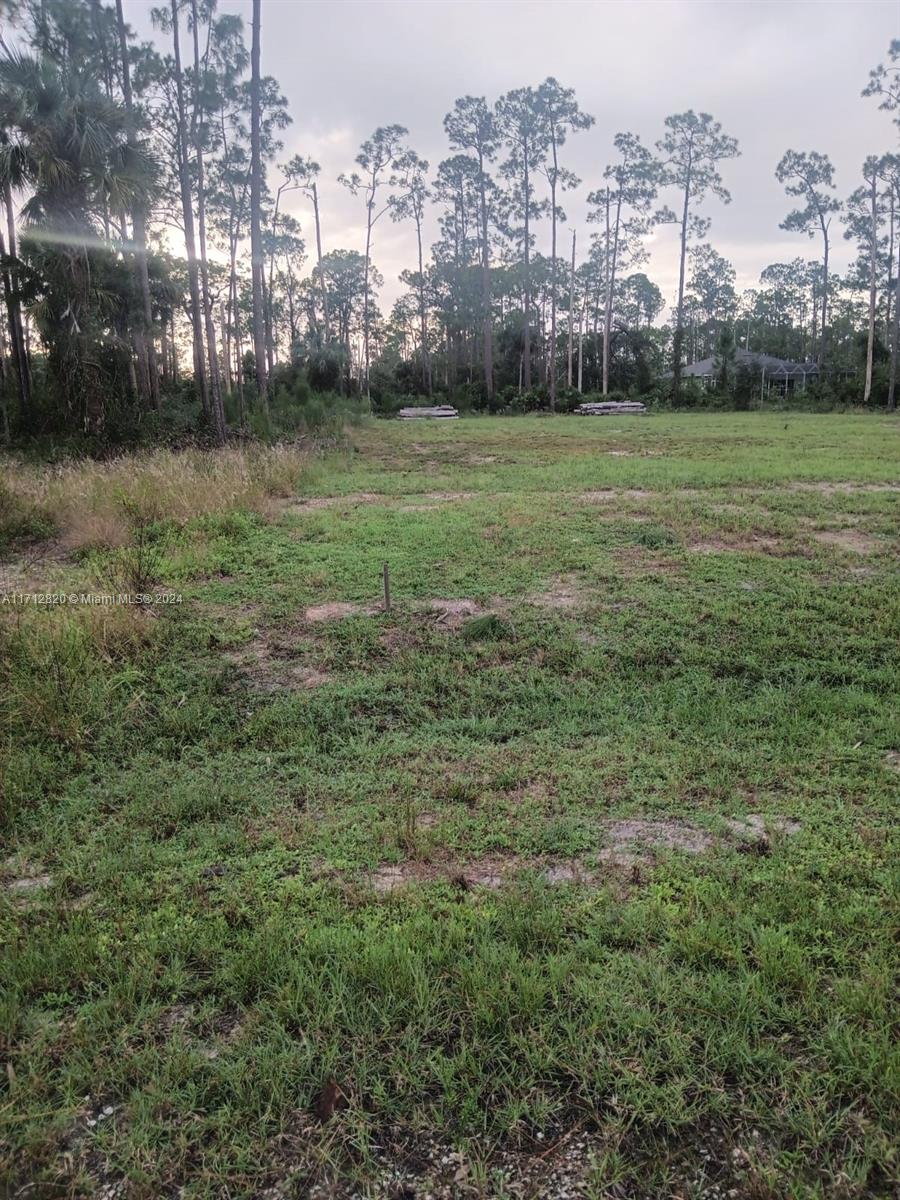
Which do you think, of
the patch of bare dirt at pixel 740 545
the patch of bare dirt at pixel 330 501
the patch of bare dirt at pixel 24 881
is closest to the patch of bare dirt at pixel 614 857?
the patch of bare dirt at pixel 24 881

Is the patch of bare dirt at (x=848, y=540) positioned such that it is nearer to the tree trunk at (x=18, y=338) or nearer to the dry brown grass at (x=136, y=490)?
the dry brown grass at (x=136, y=490)

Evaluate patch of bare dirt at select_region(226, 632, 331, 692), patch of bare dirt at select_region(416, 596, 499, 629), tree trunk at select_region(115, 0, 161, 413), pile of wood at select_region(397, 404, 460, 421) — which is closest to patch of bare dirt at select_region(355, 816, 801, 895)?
patch of bare dirt at select_region(226, 632, 331, 692)

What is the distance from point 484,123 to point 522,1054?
123ft

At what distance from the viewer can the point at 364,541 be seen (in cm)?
666

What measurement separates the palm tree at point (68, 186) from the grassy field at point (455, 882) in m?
9.08

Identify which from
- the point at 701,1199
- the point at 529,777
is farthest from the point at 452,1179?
the point at 529,777

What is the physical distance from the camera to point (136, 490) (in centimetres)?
754

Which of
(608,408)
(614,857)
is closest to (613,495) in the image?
(614,857)

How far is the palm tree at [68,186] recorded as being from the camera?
40.3ft

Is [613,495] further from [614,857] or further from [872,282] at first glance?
[872,282]

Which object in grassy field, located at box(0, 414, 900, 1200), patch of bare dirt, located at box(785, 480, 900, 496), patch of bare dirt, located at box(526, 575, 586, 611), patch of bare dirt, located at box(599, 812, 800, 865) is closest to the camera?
grassy field, located at box(0, 414, 900, 1200)

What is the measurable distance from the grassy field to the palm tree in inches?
357

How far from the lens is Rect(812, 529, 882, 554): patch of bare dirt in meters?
5.98

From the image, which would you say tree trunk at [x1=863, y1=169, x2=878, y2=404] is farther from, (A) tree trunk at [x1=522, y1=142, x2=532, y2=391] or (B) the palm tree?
(B) the palm tree
